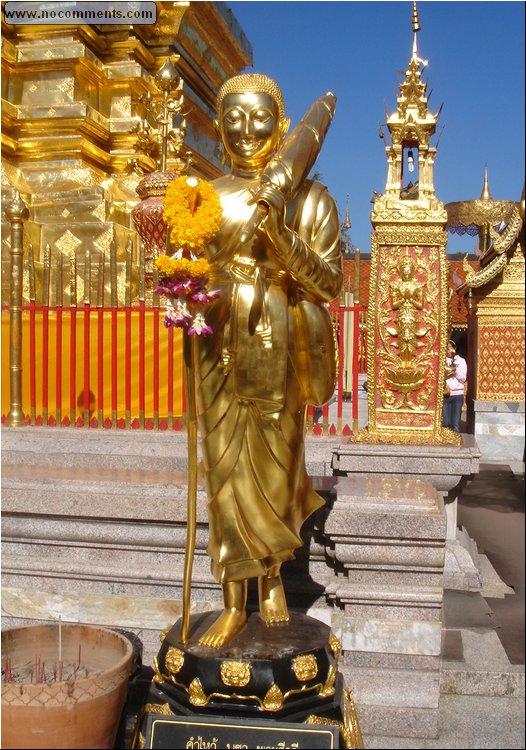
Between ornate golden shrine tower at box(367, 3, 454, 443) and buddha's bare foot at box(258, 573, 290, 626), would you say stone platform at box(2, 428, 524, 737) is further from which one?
ornate golden shrine tower at box(367, 3, 454, 443)

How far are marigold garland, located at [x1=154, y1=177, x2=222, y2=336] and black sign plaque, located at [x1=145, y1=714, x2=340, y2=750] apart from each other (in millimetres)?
1465

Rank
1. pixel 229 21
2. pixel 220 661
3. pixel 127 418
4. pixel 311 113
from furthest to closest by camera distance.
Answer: pixel 229 21 → pixel 127 418 → pixel 311 113 → pixel 220 661

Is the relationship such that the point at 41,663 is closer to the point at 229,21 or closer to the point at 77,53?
the point at 77,53

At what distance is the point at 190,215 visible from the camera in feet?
8.75

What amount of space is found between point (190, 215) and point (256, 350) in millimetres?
573

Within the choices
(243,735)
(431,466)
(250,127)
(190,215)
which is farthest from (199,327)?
(431,466)

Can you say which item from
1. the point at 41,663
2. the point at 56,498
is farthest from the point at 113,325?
the point at 41,663

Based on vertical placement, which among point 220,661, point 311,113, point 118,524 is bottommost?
point 220,661

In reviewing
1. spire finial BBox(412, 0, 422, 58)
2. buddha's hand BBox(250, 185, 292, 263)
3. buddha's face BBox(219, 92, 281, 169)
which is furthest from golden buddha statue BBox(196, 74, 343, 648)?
spire finial BBox(412, 0, 422, 58)

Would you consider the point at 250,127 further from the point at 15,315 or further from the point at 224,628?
the point at 15,315

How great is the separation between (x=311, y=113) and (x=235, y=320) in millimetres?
900

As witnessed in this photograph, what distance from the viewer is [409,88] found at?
507 cm

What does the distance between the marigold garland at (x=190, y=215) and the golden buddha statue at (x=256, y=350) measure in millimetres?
202

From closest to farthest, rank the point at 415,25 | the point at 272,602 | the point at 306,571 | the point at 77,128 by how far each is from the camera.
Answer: the point at 272,602 → the point at 306,571 → the point at 415,25 → the point at 77,128
